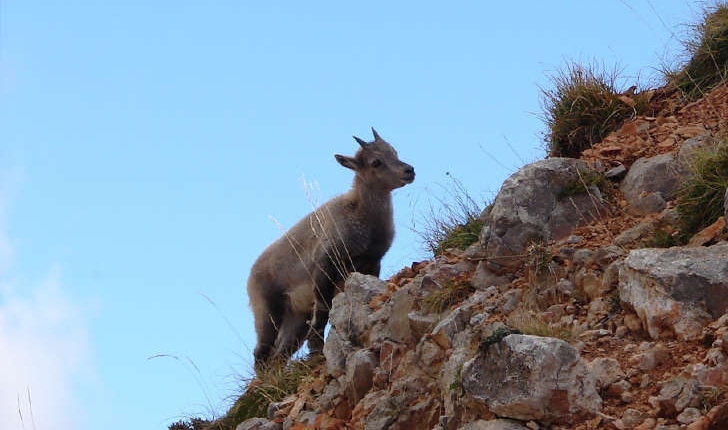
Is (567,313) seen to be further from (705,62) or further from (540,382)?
(705,62)

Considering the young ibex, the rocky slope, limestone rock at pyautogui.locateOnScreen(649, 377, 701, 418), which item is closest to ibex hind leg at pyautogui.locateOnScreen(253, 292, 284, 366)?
the young ibex

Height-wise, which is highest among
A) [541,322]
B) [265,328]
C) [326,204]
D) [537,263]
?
[326,204]

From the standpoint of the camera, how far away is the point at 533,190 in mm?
9570

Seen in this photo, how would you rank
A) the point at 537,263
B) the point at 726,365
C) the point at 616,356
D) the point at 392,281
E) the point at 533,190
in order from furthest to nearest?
the point at 392,281, the point at 533,190, the point at 537,263, the point at 616,356, the point at 726,365

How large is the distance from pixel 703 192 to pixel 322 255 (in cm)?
483

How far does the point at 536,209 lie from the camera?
9516 millimetres

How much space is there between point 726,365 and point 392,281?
403 cm

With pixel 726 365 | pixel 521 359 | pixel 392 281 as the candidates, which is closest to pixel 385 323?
pixel 392 281

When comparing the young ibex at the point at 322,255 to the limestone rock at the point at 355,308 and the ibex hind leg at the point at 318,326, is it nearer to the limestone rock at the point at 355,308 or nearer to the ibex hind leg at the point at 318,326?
the ibex hind leg at the point at 318,326

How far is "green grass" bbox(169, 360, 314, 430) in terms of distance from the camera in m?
10.7

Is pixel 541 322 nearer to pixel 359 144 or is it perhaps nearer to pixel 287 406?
pixel 287 406

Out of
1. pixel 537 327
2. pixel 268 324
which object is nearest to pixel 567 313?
pixel 537 327

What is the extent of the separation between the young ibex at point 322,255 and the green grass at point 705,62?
10.9 feet

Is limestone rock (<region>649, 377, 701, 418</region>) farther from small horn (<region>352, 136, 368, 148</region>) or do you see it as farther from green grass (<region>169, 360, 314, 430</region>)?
small horn (<region>352, 136, 368, 148</region>)
